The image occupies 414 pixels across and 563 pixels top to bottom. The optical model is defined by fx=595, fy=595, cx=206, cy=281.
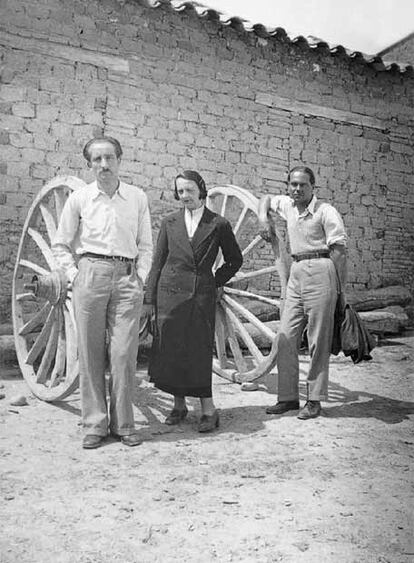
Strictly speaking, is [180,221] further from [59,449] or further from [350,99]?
[350,99]

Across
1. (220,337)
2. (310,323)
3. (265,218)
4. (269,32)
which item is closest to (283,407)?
(310,323)

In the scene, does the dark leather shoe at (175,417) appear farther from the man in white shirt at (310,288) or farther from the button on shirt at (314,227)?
the button on shirt at (314,227)

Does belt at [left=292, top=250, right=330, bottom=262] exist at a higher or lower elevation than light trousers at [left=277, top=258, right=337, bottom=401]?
higher

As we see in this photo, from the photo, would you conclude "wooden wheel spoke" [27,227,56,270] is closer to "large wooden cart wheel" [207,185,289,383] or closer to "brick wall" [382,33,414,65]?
"large wooden cart wheel" [207,185,289,383]

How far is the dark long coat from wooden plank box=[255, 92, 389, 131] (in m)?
4.58

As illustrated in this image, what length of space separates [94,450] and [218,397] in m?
1.50

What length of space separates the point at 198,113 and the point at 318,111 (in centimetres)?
191

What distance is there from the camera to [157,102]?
7.20m

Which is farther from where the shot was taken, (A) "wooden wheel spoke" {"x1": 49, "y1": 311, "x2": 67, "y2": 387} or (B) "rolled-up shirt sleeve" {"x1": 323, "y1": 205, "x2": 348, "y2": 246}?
(A) "wooden wheel spoke" {"x1": 49, "y1": 311, "x2": 67, "y2": 387}

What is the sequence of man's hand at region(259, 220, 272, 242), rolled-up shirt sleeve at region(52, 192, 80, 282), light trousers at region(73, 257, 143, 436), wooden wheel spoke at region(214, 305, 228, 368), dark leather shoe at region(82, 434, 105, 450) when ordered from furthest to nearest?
wooden wheel spoke at region(214, 305, 228, 368), man's hand at region(259, 220, 272, 242), rolled-up shirt sleeve at region(52, 192, 80, 282), light trousers at region(73, 257, 143, 436), dark leather shoe at region(82, 434, 105, 450)

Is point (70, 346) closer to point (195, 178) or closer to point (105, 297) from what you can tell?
point (105, 297)

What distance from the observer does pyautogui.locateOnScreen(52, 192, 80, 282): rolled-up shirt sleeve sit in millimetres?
3516

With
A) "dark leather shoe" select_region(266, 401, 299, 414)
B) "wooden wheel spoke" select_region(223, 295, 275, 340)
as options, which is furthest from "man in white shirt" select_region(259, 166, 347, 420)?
"wooden wheel spoke" select_region(223, 295, 275, 340)

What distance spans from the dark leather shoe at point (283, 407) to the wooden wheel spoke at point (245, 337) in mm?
509
